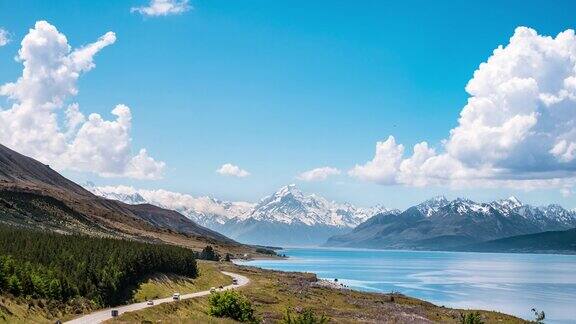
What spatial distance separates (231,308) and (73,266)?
25.0 metres

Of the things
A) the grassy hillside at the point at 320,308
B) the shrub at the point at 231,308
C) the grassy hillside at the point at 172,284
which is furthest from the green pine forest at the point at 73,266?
the shrub at the point at 231,308

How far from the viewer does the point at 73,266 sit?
289 feet

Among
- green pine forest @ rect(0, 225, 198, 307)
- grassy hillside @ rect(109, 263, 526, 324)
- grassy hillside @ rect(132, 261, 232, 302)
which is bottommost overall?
grassy hillside @ rect(109, 263, 526, 324)

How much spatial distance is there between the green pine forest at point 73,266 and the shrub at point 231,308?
1566cm

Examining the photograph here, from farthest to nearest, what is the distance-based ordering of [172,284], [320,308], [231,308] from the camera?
[172,284]
[320,308]
[231,308]

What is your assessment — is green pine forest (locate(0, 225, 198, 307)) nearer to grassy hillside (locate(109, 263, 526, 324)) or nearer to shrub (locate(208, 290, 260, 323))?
grassy hillside (locate(109, 263, 526, 324))

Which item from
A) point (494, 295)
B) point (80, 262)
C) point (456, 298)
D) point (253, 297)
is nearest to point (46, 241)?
point (80, 262)

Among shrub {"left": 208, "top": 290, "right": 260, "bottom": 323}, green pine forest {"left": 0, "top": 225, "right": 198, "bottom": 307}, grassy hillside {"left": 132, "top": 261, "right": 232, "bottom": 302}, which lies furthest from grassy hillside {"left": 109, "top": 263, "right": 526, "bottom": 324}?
green pine forest {"left": 0, "top": 225, "right": 198, "bottom": 307}

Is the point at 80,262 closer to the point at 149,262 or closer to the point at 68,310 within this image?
the point at 68,310

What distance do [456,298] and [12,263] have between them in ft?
443

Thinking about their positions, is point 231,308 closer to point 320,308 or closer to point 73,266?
point 73,266

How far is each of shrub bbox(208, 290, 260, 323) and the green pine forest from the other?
15658 millimetres

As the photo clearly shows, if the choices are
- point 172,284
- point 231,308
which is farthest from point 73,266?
point 172,284

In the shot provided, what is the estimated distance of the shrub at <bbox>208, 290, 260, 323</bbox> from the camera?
8325cm
